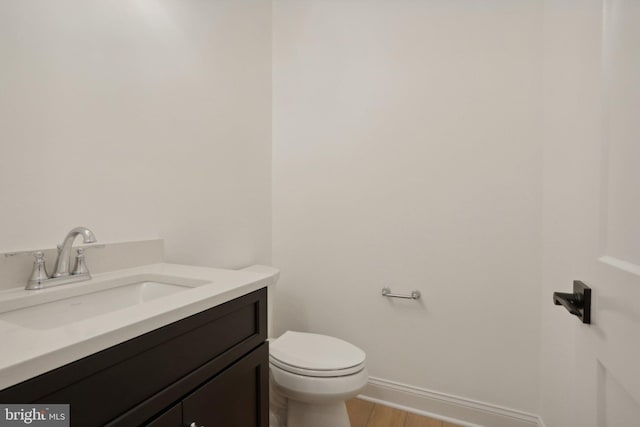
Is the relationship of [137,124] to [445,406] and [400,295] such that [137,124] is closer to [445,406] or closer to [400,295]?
[400,295]

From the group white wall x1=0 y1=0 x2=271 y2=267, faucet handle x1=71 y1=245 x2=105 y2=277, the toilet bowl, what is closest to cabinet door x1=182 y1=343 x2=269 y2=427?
the toilet bowl

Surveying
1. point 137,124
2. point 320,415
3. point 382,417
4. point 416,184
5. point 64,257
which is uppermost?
point 137,124

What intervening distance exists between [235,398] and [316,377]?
49 cm

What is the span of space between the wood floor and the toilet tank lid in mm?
467

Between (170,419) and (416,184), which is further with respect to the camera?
(416,184)

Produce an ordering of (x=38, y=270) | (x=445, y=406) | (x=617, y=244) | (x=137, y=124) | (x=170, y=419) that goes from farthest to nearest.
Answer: (x=445, y=406) < (x=137, y=124) < (x=38, y=270) < (x=170, y=419) < (x=617, y=244)

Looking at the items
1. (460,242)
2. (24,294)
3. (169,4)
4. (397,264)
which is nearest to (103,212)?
(24,294)

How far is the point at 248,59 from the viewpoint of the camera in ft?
6.10

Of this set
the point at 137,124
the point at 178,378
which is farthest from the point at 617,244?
the point at 137,124

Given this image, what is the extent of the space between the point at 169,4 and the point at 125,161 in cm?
70

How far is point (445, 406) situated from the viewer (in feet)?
5.58

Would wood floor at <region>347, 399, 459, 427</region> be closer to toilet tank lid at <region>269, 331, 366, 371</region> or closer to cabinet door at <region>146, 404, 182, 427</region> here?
toilet tank lid at <region>269, 331, 366, 371</region>

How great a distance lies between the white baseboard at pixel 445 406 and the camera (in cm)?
158

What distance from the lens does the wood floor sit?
1.67 m
